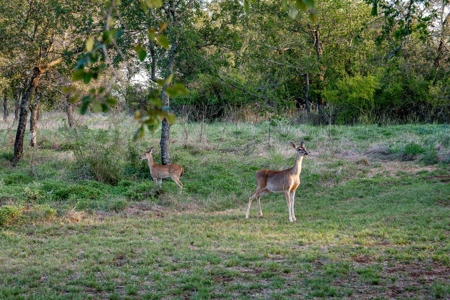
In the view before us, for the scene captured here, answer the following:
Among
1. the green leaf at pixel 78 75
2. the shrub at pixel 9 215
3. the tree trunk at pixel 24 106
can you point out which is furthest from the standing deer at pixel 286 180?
the tree trunk at pixel 24 106

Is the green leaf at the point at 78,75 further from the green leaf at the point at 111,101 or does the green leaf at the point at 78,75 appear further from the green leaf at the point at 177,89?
the green leaf at the point at 177,89

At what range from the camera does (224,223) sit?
442 inches

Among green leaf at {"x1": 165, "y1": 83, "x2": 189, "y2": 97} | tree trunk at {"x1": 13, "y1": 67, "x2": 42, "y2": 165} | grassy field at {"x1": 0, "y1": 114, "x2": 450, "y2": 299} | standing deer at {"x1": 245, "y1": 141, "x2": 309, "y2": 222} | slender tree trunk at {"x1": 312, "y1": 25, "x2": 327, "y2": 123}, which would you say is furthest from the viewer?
slender tree trunk at {"x1": 312, "y1": 25, "x2": 327, "y2": 123}

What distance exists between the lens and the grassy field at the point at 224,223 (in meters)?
7.20

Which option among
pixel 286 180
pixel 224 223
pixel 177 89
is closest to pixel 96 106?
pixel 177 89

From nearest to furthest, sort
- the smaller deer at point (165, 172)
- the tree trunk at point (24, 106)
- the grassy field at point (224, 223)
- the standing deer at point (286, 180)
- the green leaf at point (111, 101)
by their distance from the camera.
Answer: the green leaf at point (111, 101) → the grassy field at point (224, 223) → the standing deer at point (286, 180) → the smaller deer at point (165, 172) → the tree trunk at point (24, 106)

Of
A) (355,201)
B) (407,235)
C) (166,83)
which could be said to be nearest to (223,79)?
(355,201)

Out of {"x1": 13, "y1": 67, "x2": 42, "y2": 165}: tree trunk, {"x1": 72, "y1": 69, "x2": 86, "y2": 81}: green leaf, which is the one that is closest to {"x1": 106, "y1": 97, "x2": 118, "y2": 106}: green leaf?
{"x1": 72, "y1": 69, "x2": 86, "y2": 81}: green leaf

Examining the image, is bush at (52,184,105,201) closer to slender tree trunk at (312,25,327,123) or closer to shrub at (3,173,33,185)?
shrub at (3,173,33,185)

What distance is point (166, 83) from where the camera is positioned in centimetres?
304

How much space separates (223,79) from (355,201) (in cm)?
497

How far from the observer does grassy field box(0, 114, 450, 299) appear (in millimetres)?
7199

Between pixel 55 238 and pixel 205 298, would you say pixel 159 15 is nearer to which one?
pixel 55 238

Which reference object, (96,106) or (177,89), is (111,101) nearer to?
(96,106)
